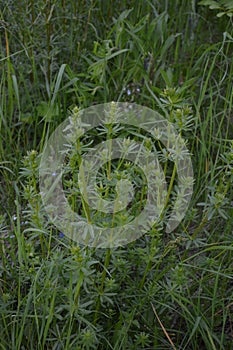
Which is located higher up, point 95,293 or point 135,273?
point 95,293

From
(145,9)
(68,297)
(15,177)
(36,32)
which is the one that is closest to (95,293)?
(68,297)

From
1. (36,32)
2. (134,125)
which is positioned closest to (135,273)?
(134,125)

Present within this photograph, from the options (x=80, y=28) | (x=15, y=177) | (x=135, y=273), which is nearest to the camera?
(x=135, y=273)

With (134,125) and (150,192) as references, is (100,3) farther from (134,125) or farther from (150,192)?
(150,192)

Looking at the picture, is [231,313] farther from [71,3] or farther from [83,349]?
[71,3]

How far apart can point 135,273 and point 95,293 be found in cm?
29

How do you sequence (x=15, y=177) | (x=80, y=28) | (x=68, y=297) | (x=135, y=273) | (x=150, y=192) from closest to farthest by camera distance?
(x=68, y=297) < (x=150, y=192) < (x=135, y=273) < (x=15, y=177) < (x=80, y=28)

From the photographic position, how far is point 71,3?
260cm

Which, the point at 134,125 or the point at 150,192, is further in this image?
the point at 134,125

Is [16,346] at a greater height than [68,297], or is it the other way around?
[68,297]

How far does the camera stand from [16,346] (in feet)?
5.38

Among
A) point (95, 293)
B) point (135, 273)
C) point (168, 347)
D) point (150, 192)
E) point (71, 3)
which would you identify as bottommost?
point (168, 347)

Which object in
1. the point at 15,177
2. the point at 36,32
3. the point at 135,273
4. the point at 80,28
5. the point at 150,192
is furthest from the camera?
the point at 80,28

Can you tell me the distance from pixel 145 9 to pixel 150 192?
4.67ft
